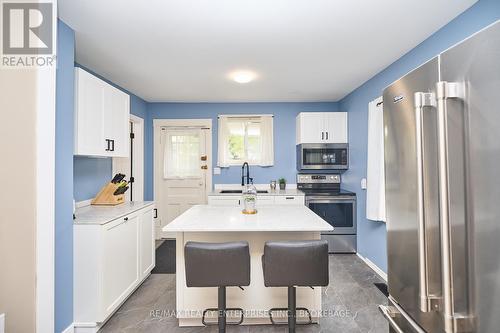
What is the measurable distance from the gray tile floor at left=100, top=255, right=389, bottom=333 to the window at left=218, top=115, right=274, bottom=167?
220 centimetres

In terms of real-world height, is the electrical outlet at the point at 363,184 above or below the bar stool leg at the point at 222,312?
above

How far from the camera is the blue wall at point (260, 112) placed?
4.61 meters

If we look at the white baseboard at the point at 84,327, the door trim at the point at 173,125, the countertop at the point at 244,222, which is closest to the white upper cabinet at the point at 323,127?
the door trim at the point at 173,125

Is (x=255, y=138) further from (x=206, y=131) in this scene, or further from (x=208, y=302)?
(x=208, y=302)

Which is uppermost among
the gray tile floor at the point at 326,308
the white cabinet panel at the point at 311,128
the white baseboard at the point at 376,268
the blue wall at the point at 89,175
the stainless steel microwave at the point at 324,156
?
the white cabinet panel at the point at 311,128

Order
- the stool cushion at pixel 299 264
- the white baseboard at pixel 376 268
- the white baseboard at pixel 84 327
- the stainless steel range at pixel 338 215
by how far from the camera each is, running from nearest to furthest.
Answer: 1. the stool cushion at pixel 299 264
2. the white baseboard at pixel 84 327
3. the white baseboard at pixel 376 268
4. the stainless steel range at pixel 338 215

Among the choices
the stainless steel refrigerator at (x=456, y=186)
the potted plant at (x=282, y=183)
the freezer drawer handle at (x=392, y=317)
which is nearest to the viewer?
the stainless steel refrigerator at (x=456, y=186)

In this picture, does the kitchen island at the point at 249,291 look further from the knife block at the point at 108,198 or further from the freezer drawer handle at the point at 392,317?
the knife block at the point at 108,198

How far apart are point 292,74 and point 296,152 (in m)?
1.77

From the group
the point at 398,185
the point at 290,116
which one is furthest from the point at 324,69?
the point at 398,185

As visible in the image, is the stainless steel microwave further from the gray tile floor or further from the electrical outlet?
the gray tile floor

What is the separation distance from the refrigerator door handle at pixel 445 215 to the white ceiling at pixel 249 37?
130 cm

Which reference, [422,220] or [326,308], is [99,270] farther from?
[422,220]

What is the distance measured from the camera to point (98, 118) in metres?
2.33
